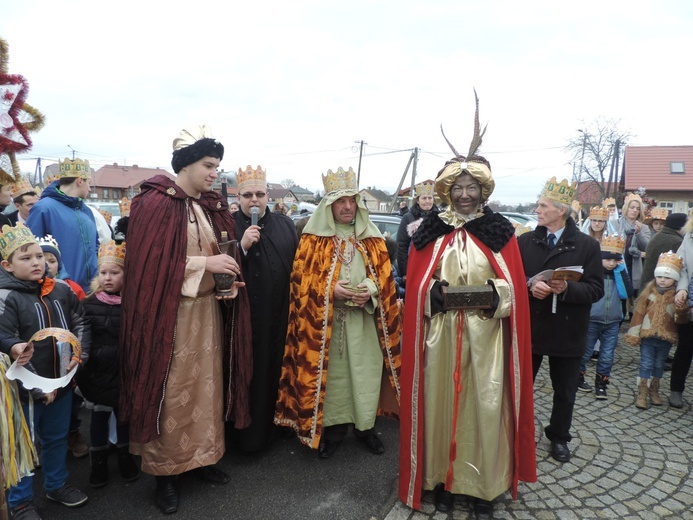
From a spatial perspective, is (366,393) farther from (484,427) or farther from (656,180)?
(656,180)

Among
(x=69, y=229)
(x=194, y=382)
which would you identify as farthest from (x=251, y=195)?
(x=69, y=229)

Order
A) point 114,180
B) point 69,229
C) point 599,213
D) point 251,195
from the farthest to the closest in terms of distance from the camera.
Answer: point 114,180, point 599,213, point 69,229, point 251,195

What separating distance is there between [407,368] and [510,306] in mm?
788

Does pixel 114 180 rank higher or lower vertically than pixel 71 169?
higher

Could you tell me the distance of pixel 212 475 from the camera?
3.20 m

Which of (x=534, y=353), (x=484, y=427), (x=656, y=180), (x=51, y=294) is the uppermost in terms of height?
(x=656, y=180)

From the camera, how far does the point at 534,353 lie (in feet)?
11.5

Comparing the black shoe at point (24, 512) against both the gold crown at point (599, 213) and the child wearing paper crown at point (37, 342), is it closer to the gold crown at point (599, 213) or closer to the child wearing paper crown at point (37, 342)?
the child wearing paper crown at point (37, 342)

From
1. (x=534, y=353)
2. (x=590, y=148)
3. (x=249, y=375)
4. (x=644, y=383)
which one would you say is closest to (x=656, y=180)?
(x=590, y=148)

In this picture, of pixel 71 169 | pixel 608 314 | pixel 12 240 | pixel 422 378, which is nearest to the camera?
pixel 12 240

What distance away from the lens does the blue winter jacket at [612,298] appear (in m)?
4.78

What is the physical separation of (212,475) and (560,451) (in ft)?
9.12

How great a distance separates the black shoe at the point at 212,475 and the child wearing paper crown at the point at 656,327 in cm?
424

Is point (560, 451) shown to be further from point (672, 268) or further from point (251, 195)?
point (251, 195)
